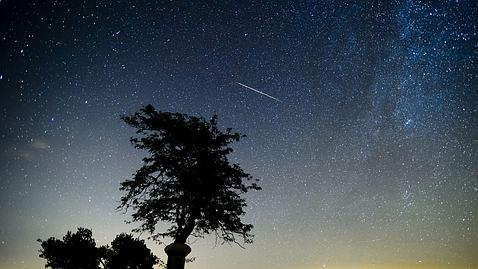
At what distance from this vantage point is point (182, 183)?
54.1ft

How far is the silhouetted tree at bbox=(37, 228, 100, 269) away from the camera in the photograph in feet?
68.6

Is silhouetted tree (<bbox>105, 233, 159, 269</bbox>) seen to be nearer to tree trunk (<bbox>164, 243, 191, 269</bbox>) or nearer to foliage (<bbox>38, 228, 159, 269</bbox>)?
foliage (<bbox>38, 228, 159, 269</bbox>)

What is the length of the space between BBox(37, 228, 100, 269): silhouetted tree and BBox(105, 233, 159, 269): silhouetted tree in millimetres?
924

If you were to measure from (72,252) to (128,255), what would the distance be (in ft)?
11.5

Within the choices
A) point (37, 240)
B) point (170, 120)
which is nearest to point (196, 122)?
point (170, 120)

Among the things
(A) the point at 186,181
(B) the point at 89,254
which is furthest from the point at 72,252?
(A) the point at 186,181

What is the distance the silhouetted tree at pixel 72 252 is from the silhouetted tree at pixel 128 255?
3.03 feet

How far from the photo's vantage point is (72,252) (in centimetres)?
2120

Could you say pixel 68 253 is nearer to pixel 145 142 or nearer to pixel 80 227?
pixel 80 227

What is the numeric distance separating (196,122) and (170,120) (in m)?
1.46

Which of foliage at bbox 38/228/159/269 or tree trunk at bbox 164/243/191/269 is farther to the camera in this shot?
foliage at bbox 38/228/159/269

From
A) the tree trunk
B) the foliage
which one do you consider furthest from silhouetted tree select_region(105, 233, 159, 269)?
the tree trunk

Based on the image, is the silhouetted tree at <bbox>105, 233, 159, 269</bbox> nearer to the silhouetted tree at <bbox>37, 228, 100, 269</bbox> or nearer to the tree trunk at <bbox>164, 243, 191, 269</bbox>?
the silhouetted tree at <bbox>37, 228, 100, 269</bbox>

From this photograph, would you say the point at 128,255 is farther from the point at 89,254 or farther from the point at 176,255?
the point at 176,255
